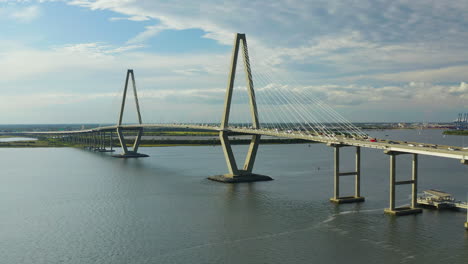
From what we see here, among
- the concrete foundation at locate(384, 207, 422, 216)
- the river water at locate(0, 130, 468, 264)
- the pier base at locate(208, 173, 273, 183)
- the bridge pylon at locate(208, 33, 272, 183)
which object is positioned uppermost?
the bridge pylon at locate(208, 33, 272, 183)

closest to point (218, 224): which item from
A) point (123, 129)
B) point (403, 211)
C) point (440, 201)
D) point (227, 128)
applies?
point (403, 211)

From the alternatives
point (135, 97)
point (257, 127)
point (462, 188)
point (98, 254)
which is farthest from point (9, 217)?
point (135, 97)

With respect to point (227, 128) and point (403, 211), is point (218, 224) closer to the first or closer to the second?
point (403, 211)

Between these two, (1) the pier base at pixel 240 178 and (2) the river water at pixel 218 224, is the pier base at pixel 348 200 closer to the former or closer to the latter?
(2) the river water at pixel 218 224

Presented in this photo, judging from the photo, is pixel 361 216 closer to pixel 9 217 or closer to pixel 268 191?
pixel 268 191

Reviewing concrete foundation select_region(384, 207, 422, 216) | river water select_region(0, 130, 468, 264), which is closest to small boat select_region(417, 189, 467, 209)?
river water select_region(0, 130, 468, 264)

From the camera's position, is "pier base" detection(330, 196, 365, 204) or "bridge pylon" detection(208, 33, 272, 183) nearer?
"pier base" detection(330, 196, 365, 204)

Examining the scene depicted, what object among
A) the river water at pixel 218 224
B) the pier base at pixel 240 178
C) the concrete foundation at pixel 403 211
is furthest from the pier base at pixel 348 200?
the pier base at pixel 240 178

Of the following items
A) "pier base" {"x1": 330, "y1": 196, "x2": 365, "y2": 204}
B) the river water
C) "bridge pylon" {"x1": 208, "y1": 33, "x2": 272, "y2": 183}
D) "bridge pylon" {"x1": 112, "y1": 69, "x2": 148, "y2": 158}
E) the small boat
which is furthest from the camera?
→ "bridge pylon" {"x1": 112, "y1": 69, "x2": 148, "y2": 158}

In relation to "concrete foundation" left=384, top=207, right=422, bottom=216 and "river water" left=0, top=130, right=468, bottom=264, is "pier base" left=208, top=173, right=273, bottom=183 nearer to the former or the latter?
"river water" left=0, top=130, right=468, bottom=264
